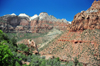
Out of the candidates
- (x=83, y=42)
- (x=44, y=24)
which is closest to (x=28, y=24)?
(x=44, y=24)

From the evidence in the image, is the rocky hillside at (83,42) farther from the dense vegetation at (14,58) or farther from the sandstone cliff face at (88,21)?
the dense vegetation at (14,58)

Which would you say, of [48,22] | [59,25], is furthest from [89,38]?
[48,22]

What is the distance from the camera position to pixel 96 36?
39.6 m

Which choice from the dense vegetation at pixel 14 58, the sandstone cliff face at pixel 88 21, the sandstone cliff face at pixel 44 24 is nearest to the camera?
the dense vegetation at pixel 14 58

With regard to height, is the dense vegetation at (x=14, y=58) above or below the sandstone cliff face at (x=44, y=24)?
below

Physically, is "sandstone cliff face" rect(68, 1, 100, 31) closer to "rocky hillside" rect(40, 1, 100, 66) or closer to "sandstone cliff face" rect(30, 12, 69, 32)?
"rocky hillside" rect(40, 1, 100, 66)

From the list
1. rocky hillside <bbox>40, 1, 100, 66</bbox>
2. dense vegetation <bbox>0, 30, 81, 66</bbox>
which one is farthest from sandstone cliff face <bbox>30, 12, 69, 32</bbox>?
dense vegetation <bbox>0, 30, 81, 66</bbox>

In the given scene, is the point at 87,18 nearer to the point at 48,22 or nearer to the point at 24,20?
the point at 48,22

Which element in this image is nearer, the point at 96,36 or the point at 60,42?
the point at 96,36

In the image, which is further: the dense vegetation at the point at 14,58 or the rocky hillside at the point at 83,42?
the rocky hillside at the point at 83,42

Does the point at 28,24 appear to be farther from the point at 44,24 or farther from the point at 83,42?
the point at 83,42

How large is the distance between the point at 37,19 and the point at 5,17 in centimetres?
5957

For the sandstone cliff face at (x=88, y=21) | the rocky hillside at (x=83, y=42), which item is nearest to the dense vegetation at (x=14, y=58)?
the rocky hillside at (x=83, y=42)

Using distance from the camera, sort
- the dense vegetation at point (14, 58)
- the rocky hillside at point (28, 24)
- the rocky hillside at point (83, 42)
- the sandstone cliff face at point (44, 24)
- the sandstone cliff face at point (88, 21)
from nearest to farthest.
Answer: the dense vegetation at point (14, 58) → the rocky hillside at point (83, 42) → the sandstone cliff face at point (88, 21) → the rocky hillside at point (28, 24) → the sandstone cliff face at point (44, 24)
